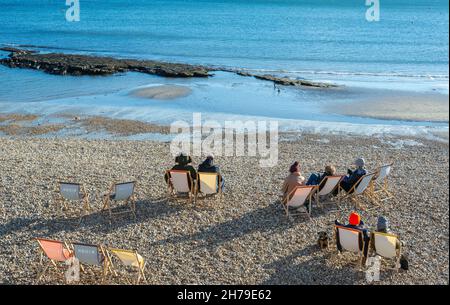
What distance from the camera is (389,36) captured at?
203ft

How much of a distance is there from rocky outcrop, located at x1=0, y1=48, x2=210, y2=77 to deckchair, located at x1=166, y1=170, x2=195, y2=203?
24.3 metres

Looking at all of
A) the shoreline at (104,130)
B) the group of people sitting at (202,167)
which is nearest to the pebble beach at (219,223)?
the group of people sitting at (202,167)

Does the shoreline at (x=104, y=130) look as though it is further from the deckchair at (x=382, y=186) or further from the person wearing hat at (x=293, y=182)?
the person wearing hat at (x=293, y=182)

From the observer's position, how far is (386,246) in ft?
26.0

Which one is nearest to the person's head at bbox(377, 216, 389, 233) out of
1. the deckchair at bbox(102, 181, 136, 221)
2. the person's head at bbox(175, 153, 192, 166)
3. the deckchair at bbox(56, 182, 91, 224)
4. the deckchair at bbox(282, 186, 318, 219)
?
the deckchair at bbox(282, 186, 318, 219)

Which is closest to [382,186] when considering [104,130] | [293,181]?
[293,181]

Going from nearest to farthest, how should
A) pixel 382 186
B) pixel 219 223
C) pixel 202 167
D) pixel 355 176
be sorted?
pixel 219 223 → pixel 355 176 → pixel 202 167 → pixel 382 186

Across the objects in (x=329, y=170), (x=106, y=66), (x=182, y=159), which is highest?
(x=106, y=66)

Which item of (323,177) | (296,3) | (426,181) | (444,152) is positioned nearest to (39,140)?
(323,177)

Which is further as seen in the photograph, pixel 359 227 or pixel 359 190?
pixel 359 190

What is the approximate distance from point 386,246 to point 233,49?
4256 cm

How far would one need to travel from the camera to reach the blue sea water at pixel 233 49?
26.5 m

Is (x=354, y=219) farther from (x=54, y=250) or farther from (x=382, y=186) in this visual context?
(x=54, y=250)

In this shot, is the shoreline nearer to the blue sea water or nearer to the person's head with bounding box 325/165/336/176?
the blue sea water
